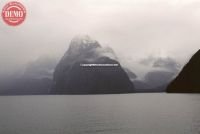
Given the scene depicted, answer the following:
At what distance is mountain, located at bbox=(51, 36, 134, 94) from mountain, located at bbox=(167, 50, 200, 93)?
11100 mm

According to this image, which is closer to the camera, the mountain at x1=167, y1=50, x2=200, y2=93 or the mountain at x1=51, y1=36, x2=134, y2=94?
the mountain at x1=51, y1=36, x2=134, y2=94

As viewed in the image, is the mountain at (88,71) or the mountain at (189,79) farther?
the mountain at (189,79)

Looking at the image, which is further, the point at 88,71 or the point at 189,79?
the point at 189,79

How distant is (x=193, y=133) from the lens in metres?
33.2

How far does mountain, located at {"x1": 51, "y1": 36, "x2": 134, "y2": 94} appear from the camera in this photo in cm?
6151

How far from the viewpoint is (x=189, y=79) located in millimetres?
91438

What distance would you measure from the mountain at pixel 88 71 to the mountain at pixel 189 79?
1110 centimetres

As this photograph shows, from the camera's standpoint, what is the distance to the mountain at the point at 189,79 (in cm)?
9063

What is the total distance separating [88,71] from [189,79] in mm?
37145

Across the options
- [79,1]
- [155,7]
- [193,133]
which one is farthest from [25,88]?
[193,133]

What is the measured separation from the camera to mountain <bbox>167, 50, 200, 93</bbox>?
90.6 meters

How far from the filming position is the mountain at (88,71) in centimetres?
6151

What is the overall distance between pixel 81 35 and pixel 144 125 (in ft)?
67.5

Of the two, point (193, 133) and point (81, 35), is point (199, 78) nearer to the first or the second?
point (81, 35)
